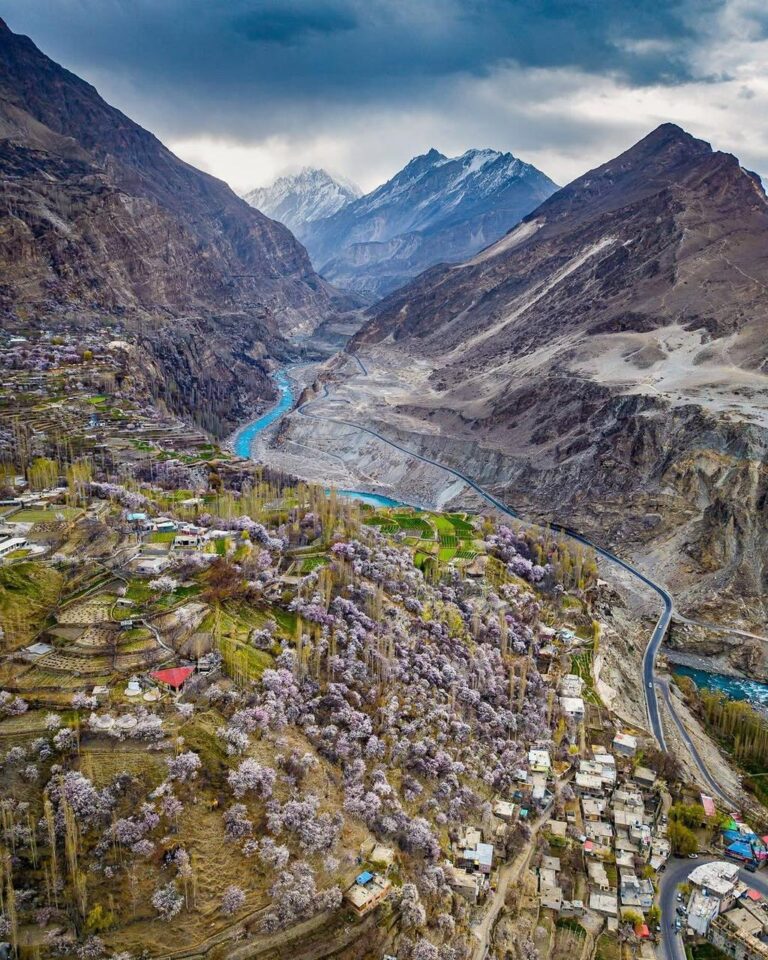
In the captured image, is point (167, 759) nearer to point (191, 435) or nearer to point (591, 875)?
point (591, 875)

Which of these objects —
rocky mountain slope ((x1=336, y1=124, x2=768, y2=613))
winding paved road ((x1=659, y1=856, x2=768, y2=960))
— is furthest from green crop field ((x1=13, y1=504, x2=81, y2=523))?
rocky mountain slope ((x1=336, y1=124, x2=768, y2=613))

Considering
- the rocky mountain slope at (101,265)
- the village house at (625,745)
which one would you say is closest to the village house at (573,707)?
the village house at (625,745)

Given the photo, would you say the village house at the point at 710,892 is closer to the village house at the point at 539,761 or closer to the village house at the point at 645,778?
the village house at the point at 645,778

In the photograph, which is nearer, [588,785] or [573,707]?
[588,785]

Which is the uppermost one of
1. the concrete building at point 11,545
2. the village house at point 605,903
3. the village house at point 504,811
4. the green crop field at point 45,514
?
the green crop field at point 45,514

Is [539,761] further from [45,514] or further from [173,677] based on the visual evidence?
[45,514]

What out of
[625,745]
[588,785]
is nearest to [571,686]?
[625,745]
